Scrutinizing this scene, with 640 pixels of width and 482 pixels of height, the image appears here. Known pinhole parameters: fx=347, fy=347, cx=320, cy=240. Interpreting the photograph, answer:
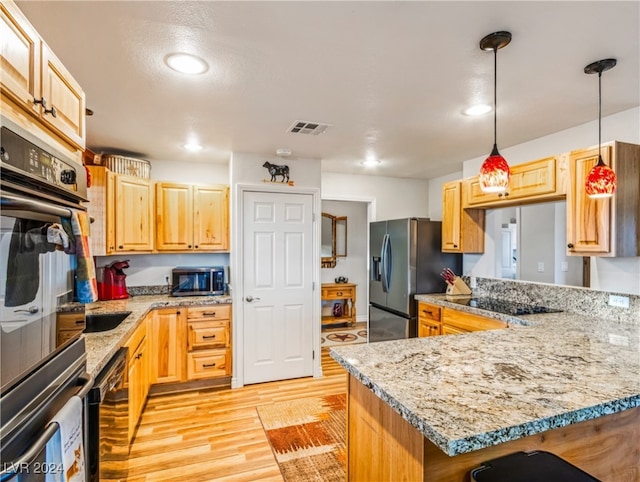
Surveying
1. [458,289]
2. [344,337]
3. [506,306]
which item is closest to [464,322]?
[506,306]

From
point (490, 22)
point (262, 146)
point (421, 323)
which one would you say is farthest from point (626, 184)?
point (262, 146)

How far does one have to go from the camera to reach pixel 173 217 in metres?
3.67

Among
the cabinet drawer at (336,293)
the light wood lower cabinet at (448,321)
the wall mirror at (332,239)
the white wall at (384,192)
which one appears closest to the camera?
the light wood lower cabinet at (448,321)

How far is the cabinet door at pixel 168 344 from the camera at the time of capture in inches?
129

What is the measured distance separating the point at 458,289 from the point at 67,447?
11.4 feet

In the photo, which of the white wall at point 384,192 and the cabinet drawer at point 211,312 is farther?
the white wall at point 384,192

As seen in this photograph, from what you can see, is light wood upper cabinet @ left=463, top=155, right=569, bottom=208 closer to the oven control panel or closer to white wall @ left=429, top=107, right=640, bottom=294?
white wall @ left=429, top=107, right=640, bottom=294

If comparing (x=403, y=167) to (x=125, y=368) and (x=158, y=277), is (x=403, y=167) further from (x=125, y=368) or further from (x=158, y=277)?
(x=125, y=368)

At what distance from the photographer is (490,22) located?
152cm

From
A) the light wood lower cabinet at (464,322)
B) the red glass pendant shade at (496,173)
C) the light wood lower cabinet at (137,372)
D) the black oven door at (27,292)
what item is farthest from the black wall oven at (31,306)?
the light wood lower cabinet at (464,322)

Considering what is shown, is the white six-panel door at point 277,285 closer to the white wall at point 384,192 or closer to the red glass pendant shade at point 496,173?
the white wall at point 384,192

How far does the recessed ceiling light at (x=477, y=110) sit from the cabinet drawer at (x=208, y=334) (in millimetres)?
2896

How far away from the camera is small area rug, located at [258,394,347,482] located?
226 centimetres

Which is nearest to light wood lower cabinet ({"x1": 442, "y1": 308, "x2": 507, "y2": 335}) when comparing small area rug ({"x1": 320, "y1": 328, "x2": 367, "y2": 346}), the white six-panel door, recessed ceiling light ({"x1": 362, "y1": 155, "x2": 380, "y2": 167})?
the white six-panel door
